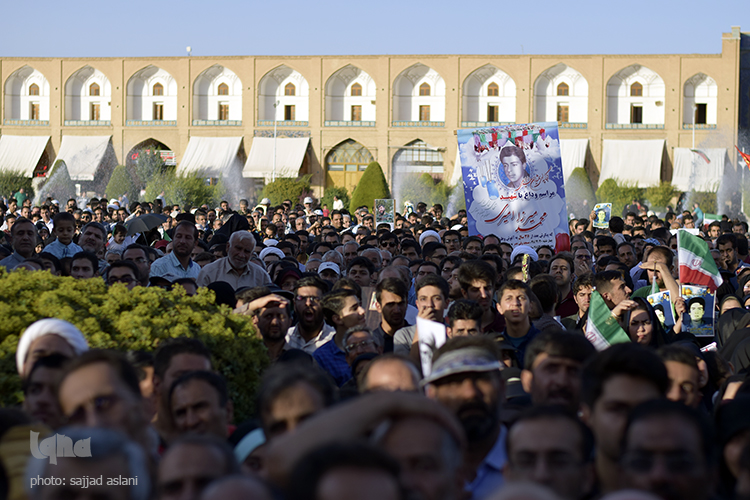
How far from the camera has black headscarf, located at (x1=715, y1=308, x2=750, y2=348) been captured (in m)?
6.27

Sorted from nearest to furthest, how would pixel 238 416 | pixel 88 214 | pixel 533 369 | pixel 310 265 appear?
1. pixel 533 369
2. pixel 238 416
3. pixel 310 265
4. pixel 88 214

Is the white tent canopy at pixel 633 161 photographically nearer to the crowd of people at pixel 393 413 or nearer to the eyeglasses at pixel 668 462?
the crowd of people at pixel 393 413

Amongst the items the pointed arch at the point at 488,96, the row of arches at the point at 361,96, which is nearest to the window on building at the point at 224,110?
the row of arches at the point at 361,96

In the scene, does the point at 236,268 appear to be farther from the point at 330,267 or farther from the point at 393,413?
the point at 393,413

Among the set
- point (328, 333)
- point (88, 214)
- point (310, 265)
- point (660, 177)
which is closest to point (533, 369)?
point (328, 333)

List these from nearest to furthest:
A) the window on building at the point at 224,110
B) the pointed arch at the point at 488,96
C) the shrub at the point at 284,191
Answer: the shrub at the point at 284,191
the pointed arch at the point at 488,96
the window on building at the point at 224,110

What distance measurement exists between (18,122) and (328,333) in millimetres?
48640

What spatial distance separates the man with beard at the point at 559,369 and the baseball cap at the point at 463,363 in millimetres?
352

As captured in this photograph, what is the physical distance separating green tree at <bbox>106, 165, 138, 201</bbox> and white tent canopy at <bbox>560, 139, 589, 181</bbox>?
21.4 metres

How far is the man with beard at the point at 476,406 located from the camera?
317 centimetres

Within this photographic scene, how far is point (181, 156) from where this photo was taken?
4806 cm

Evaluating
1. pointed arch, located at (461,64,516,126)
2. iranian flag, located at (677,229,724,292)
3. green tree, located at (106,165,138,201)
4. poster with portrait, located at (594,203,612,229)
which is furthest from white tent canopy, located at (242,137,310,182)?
iranian flag, located at (677,229,724,292)

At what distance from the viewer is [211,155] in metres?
47.3

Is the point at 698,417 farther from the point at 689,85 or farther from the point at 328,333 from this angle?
the point at 689,85
